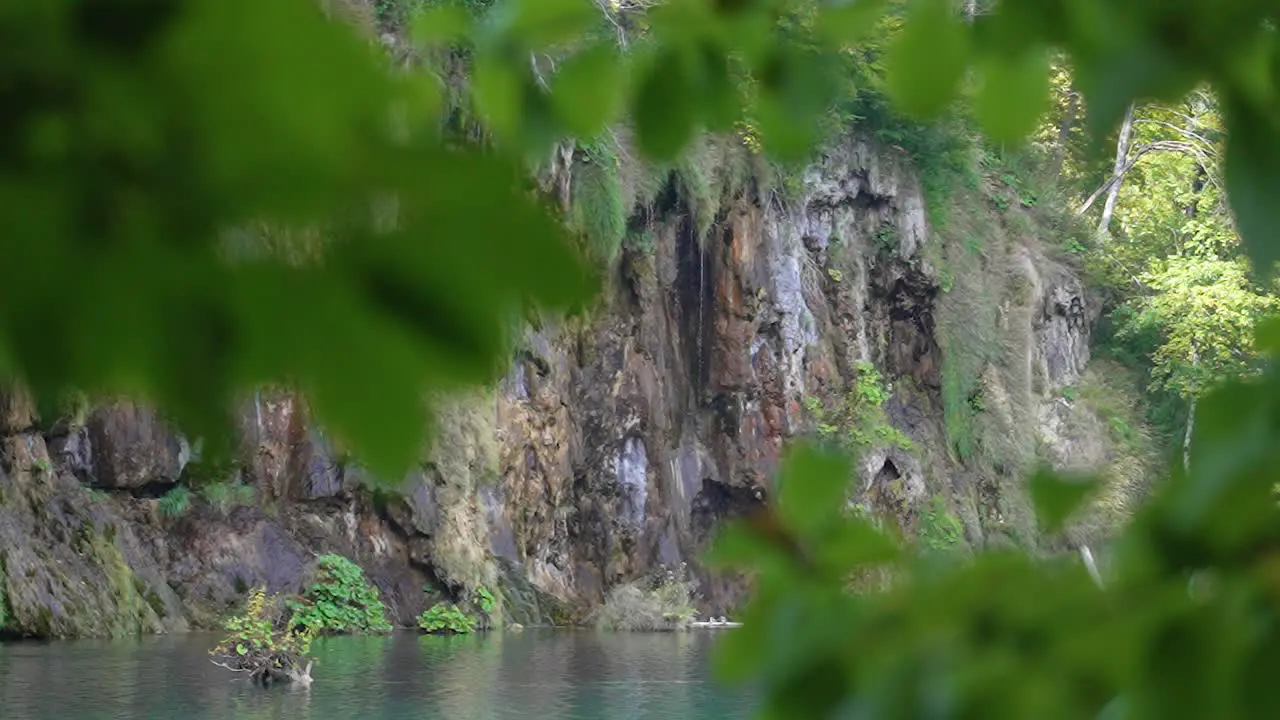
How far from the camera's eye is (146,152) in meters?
0.40

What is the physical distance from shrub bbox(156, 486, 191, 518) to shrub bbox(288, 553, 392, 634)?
160cm

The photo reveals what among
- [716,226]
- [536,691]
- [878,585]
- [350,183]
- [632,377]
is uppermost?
[716,226]

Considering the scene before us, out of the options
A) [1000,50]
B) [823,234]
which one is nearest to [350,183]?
[1000,50]

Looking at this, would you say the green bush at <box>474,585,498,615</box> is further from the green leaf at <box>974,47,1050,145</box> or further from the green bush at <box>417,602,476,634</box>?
the green leaf at <box>974,47,1050,145</box>

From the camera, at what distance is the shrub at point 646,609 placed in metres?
19.0

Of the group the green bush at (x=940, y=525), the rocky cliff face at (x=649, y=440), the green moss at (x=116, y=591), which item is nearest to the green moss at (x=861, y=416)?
the rocky cliff face at (x=649, y=440)

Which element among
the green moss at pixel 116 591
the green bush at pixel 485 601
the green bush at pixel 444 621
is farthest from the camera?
the green bush at pixel 485 601

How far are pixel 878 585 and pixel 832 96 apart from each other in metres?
0.35

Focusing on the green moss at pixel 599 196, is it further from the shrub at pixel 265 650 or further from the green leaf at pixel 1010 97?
the green leaf at pixel 1010 97

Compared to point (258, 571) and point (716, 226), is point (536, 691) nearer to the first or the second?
point (258, 571)

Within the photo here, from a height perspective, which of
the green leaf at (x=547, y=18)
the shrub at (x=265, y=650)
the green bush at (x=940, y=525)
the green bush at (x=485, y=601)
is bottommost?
the shrub at (x=265, y=650)

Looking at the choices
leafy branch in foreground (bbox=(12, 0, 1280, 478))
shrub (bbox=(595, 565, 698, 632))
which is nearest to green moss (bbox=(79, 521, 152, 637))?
shrub (bbox=(595, 565, 698, 632))

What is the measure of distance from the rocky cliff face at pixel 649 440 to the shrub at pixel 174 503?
3.0 inches

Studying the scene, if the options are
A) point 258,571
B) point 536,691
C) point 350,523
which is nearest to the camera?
point 536,691
